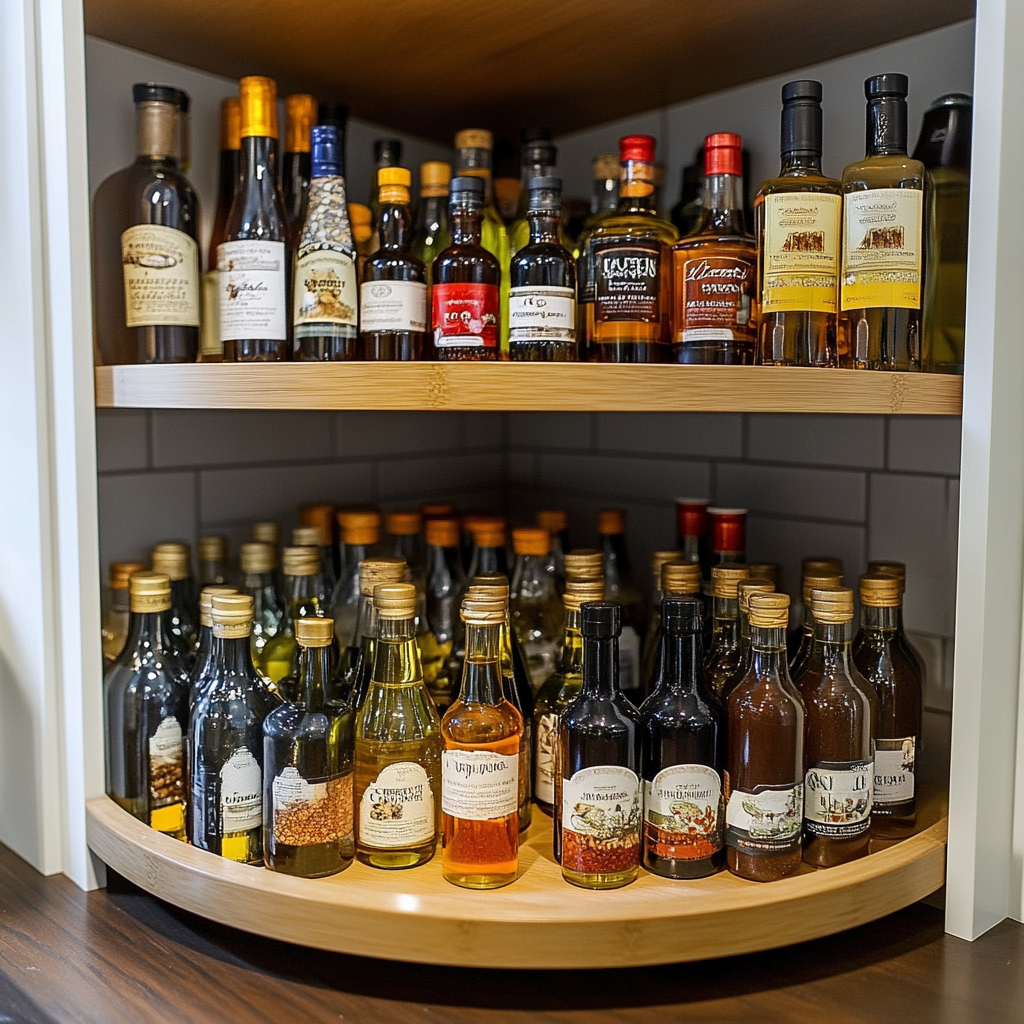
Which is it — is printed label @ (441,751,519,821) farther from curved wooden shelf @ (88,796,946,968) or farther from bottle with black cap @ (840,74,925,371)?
bottle with black cap @ (840,74,925,371)

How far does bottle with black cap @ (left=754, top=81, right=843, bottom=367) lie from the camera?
33.3 inches

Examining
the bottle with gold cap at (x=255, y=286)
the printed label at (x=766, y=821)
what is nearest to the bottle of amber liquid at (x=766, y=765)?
the printed label at (x=766, y=821)

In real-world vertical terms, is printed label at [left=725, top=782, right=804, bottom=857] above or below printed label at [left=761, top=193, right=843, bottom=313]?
below

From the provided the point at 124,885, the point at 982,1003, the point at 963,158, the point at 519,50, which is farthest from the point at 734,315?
the point at 124,885

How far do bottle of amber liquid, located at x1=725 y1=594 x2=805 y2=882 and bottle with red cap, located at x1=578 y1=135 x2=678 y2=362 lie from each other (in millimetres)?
241

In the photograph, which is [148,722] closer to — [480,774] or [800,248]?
[480,774]

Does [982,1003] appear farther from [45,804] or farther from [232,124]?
[232,124]

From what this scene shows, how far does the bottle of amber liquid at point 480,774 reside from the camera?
0.80m

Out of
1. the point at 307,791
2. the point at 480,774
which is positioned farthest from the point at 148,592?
the point at 480,774

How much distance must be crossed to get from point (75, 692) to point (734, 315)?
0.64 m

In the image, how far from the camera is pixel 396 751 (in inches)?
34.2

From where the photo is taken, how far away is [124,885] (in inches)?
36.6

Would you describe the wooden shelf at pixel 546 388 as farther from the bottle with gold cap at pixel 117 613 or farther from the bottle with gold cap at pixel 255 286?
the bottle with gold cap at pixel 117 613

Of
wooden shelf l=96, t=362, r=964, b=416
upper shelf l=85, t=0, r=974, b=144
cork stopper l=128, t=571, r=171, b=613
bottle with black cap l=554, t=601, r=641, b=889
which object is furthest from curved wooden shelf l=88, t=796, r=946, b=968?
upper shelf l=85, t=0, r=974, b=144
